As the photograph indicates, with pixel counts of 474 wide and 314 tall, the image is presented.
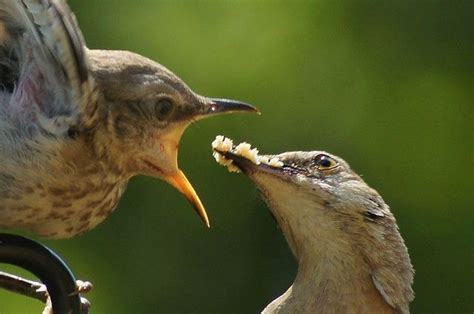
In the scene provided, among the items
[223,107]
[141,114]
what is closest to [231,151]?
[223,107]

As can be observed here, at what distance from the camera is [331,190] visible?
14.4 ft

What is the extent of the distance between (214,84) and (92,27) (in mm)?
637

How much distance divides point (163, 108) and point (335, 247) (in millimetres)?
778

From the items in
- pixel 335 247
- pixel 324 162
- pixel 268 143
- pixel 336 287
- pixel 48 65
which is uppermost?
pixel 48 65

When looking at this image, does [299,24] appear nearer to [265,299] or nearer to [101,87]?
[265,299]

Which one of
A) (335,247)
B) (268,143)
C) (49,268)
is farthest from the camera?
(268,143)

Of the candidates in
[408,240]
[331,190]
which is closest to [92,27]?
[408,240]

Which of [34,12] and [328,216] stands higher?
[34,12]

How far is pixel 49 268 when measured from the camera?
3574 mm

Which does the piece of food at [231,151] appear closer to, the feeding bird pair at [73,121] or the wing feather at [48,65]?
the feeding bird pair at [73,121]

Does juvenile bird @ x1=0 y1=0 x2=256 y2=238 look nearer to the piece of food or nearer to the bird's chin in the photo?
the bird's chin

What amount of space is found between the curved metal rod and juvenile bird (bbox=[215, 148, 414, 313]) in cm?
87

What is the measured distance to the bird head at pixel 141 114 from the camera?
3801 mm

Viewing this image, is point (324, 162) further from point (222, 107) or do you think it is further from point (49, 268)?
point (49, 268)
